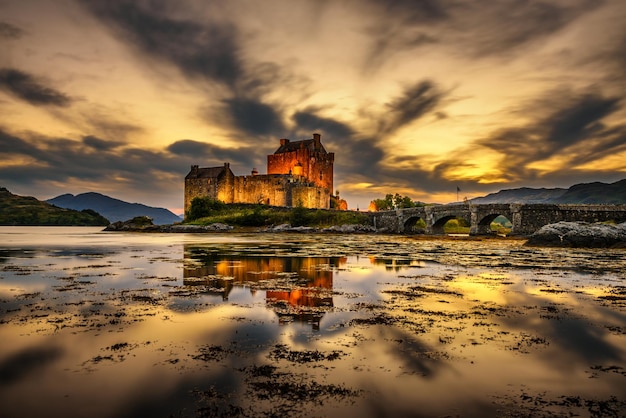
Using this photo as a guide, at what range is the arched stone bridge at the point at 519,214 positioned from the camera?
46.0 meters

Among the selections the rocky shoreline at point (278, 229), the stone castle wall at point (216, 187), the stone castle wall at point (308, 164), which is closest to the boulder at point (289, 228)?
the rocky shoreline at point (278, 229)

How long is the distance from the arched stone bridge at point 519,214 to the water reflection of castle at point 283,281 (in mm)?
38771

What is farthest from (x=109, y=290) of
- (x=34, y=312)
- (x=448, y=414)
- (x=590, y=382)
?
(x=590, y=382)

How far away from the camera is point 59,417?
4574 mm

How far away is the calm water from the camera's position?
5.00 m

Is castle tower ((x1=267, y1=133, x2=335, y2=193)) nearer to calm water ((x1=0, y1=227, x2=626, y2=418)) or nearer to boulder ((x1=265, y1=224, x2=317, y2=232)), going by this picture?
boulder ((x1=265, y1=224, x2=317, y2=232))

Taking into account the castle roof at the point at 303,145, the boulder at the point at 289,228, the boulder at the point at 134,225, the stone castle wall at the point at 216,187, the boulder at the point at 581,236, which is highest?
the castle roof at the point at 303,145

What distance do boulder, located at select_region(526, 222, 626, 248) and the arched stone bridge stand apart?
29.0 feet

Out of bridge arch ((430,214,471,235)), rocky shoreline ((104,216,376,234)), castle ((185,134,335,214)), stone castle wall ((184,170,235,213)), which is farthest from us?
stone castle wall ((184,170,235,213))

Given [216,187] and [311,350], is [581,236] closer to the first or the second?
[311,350]

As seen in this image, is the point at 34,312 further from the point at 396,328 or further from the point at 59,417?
the point at 396,328

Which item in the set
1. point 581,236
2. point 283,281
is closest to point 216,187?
point 581,236

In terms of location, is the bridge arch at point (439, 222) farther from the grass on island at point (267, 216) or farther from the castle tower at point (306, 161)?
the castle tower at point (306, 161)


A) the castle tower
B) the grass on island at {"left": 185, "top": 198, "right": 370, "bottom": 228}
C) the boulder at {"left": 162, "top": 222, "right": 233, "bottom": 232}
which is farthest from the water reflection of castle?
the castle tower
